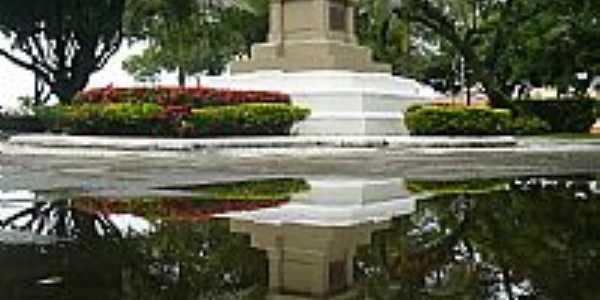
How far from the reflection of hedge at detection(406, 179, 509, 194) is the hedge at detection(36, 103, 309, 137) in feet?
31.9

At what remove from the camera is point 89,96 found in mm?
24234

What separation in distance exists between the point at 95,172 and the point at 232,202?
217 inches

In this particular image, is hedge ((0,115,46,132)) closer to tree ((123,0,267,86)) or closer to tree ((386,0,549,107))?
tree ((123,0,267,86))

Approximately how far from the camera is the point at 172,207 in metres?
10.2

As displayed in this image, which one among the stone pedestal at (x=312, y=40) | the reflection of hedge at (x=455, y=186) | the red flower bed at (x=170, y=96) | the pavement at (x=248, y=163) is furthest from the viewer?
the stone pedestal at (x=312, y=40)

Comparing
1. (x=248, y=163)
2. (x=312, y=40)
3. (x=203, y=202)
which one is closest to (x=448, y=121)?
(x=312, y=40)

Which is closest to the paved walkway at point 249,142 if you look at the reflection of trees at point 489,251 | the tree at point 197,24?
the reflection of trees at point 489,251

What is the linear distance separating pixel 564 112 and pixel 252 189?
2970cm

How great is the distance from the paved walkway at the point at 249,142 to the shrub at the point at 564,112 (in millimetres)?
15071

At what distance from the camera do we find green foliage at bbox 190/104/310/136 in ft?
74.5

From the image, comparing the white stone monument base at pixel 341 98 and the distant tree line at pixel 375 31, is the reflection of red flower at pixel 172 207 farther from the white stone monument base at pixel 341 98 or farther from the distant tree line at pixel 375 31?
the distant tree line at pixel 375 31

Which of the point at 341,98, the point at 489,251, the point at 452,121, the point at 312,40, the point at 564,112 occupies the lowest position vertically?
the point at 489,251

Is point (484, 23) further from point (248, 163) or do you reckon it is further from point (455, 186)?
point (455, 186)

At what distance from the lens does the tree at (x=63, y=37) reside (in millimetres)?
38375
